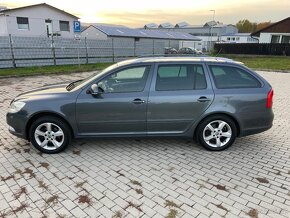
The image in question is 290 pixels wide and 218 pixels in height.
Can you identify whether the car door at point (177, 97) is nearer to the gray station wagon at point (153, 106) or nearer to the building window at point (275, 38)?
the gray station wagon at point (153, 106)

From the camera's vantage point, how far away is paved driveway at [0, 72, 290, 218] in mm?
2947

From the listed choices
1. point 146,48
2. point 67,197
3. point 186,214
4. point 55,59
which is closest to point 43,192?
point 67,197

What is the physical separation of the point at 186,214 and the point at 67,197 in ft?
4.77

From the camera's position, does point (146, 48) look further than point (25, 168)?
Yes

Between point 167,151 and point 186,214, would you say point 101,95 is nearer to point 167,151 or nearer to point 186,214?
point 167,151

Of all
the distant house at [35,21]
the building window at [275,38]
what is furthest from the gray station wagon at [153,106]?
the building window at [275,38]

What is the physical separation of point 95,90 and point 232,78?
7.65ft

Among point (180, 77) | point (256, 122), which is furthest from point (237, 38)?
point (180, 77)

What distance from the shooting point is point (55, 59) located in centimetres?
1664

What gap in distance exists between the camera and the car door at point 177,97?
4.21 metres

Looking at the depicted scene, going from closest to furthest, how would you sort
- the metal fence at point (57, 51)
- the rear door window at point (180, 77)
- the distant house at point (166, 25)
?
the rear door window at point (180, 77), the metal fence at point (57, 51), the distant house at point (166, 25)

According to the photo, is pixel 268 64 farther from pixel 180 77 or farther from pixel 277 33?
pixel 180 77

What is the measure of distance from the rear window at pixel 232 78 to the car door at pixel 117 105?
3.79 feet

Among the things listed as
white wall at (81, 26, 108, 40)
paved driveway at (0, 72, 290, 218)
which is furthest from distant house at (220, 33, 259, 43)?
paved driveway at (0, 72, 290, 218)
